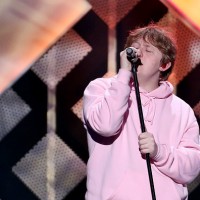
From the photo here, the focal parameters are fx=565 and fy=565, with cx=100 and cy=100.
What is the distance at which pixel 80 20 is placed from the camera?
7.18 feet

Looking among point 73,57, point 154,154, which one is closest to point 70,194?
point 73,57

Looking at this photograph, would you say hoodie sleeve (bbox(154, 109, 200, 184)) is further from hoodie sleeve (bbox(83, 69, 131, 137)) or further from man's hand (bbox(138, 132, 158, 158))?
hoodie sleeve (bbox(83, 69, 131, 137))

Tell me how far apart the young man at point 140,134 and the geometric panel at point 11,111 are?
19.7 inches

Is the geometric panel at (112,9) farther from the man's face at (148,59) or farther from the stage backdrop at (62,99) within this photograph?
the man's face at (148,59)

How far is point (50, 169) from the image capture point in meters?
2.19

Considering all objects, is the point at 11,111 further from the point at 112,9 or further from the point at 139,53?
the point at 139,53

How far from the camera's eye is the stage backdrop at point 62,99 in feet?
7.14

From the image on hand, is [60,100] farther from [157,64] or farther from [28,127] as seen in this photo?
[157,64]

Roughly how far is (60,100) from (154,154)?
0.65m

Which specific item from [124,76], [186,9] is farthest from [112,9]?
[124,76]

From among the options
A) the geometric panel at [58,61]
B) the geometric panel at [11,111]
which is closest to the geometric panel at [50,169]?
the geometric panel at [11,111]

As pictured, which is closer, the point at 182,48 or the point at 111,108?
the point at 111,108

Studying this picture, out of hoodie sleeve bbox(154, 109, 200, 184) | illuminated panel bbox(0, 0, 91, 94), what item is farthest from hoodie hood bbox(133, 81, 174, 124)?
A: illuminated panel bbox(0, 0, 91, 94)

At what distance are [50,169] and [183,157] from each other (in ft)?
2.14
